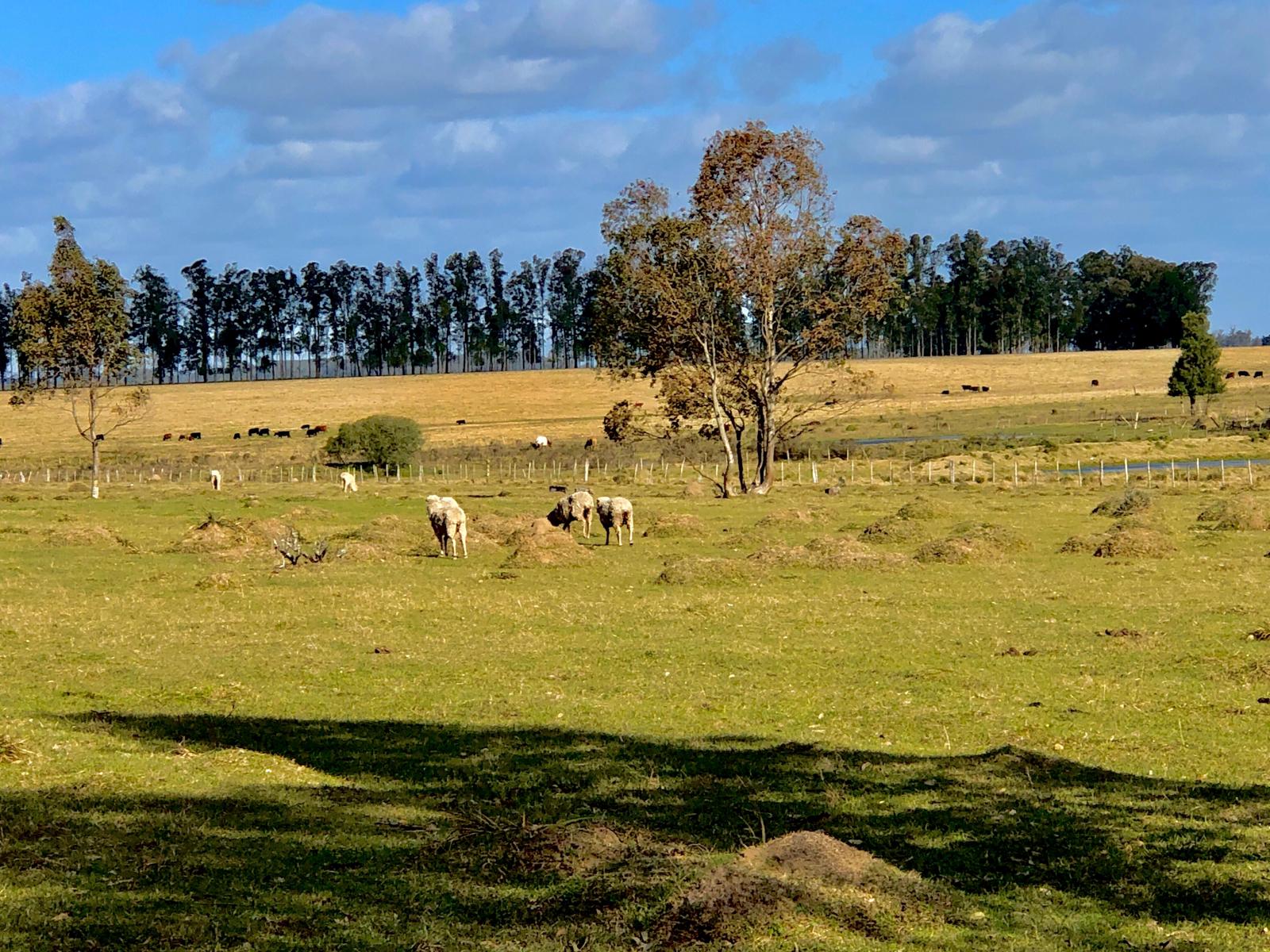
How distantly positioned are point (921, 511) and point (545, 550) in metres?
15.6

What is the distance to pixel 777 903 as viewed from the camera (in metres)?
8.90

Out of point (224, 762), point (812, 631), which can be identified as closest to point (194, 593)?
point (812, 631)

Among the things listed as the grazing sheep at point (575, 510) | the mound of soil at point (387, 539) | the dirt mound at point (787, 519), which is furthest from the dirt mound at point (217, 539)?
the dirt mound at point (787, 519)

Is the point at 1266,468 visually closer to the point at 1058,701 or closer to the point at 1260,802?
the point at 1058,701

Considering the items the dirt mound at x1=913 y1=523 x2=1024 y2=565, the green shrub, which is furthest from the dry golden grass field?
the dirt mound at x1=913 y1=523 x2=1024 y2=565

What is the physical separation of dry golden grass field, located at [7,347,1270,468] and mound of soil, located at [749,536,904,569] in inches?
2216

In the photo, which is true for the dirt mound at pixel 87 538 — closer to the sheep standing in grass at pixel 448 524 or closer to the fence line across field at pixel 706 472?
the sheep standing in grass at pixel 448 524

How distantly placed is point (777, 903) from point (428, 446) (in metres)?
97.2

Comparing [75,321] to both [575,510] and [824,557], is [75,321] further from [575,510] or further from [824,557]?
[824,557]

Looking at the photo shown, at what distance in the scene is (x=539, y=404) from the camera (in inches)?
5679

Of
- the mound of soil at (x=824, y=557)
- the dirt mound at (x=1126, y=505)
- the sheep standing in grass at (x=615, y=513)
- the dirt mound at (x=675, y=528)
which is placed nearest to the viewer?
the mound of soil at (x=824, y=557)

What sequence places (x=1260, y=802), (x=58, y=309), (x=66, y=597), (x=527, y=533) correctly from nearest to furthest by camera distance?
1. (x=1260, y=802)
2. (x=66, y=597)
3. (x=527, y=533)
4. (x=58, y=309)

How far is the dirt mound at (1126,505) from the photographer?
43.8 metres

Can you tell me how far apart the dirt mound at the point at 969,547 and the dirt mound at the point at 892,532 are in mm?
1391
